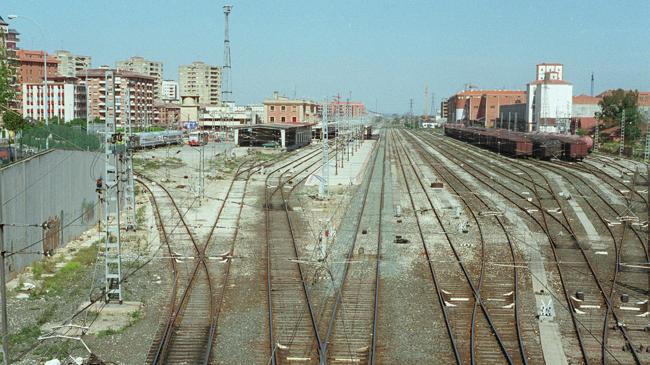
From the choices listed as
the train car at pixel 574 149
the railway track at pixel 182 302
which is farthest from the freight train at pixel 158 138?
the railway track at pixel 182 302

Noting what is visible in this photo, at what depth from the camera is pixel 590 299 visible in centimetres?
1330

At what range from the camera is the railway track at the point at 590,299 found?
10453mm

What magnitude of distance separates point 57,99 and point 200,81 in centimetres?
8916

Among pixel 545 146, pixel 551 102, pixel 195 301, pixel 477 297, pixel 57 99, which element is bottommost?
pixel 195 301

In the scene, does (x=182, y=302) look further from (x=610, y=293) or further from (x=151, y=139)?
(x=151, y=139)

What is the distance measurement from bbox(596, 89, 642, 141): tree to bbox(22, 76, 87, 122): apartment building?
62512mm

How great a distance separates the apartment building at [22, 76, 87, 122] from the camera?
8988 centimetres

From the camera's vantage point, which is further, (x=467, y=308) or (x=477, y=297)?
(x=477, y=297)

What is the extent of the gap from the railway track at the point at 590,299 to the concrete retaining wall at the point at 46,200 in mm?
9076

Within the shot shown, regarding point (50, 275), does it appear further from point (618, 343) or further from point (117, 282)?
point (618, 343)

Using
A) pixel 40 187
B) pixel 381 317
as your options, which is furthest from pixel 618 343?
pixel 40 187

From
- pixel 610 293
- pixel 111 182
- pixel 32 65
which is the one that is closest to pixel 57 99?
pixel 32 65

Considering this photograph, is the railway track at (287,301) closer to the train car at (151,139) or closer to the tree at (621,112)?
the train car at (151,139)

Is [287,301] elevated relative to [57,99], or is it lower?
lower
